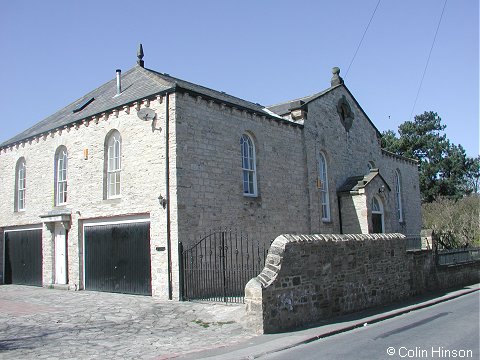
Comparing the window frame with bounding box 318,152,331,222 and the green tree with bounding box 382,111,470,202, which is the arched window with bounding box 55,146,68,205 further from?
the green tree with bounding box 382,111,470,202

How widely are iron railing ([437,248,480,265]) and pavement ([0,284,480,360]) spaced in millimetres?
4001

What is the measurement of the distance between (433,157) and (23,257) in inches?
1801

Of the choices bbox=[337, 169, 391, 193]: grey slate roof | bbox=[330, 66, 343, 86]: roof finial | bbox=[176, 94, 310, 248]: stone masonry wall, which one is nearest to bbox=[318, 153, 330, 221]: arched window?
bbox=[337, 169, 391, 193]: grey slate roof

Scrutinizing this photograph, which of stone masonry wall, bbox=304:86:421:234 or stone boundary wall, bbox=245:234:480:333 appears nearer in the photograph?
stone boundary wall, bbox=245:234:480:333

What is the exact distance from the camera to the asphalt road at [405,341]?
7691mm

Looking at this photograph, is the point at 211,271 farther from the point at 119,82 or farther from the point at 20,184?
the point at 20,184

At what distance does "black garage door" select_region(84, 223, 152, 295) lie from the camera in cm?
1530

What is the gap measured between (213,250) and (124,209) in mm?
3499

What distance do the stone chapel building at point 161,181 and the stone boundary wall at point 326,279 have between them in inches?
184

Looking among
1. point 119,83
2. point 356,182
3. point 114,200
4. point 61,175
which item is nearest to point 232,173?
point 114,200

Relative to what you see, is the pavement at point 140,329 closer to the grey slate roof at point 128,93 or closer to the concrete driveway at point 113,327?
the concrete driveway at point 113,327

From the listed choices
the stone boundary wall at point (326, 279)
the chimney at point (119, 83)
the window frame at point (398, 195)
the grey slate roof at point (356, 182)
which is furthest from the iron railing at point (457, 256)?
the chimney at point (119, 83)

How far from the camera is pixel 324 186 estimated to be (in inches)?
877

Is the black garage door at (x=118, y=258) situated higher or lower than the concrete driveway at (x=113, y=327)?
higher
